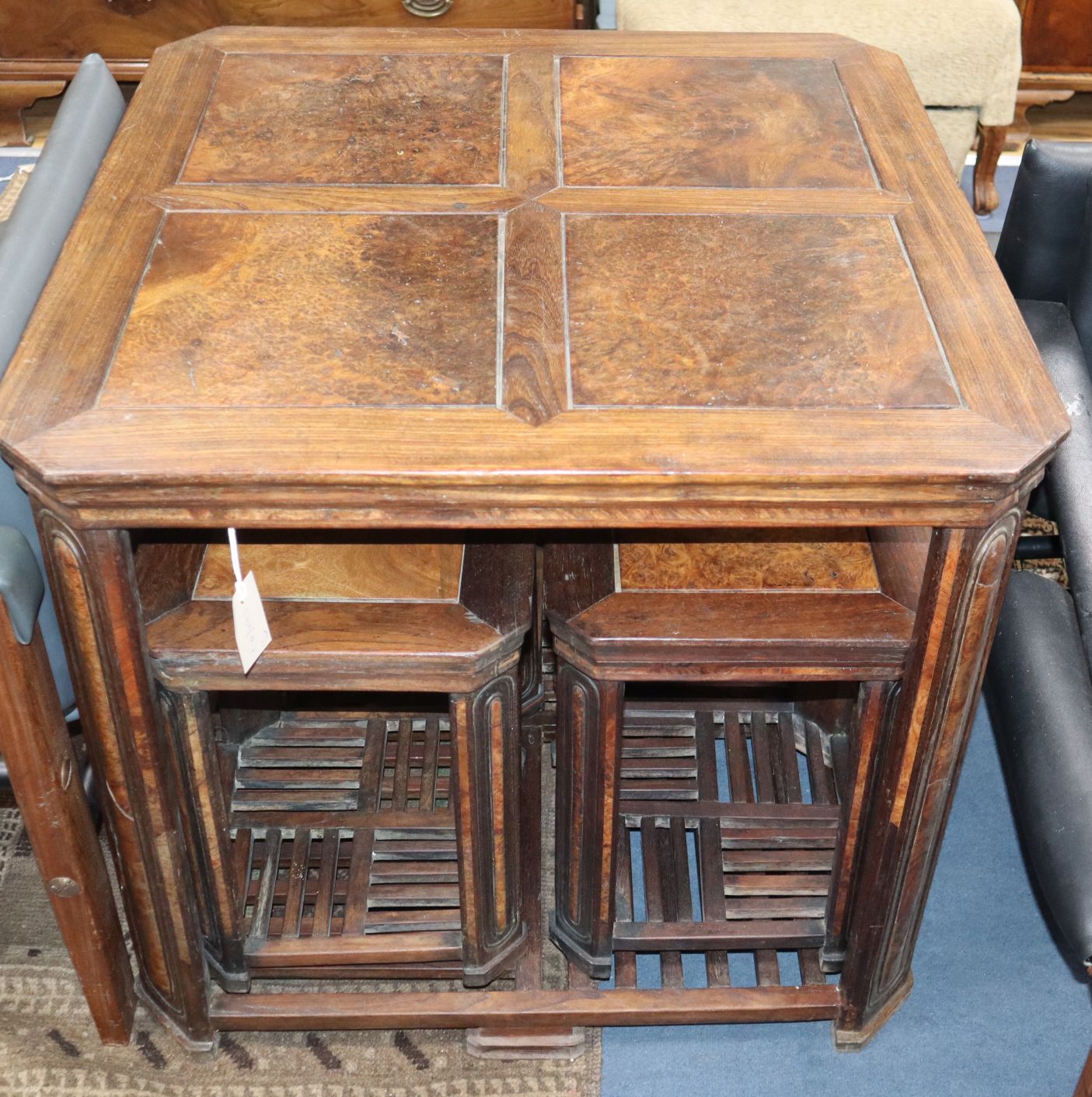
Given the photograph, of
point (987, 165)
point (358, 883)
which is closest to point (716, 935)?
point (358, 883)

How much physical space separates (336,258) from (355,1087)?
39.0 inches

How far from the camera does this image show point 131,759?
4.74 ft

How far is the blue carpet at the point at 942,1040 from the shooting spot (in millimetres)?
1730

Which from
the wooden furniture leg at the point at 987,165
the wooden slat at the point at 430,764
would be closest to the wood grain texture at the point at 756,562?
the wooden slat at the point at 430,764

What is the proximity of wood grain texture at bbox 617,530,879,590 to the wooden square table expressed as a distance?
26 mm

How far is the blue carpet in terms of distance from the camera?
173 cm

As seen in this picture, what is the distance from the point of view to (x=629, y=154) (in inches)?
64.3

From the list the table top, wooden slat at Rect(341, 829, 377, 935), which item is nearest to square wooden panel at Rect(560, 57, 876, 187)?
the table top

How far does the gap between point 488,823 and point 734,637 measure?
359 mm

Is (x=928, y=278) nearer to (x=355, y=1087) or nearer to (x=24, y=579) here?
(x=24, y=579)

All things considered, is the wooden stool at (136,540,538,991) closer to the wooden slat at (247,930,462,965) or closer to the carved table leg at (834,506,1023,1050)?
the wooden slat at (247,930,462,965)

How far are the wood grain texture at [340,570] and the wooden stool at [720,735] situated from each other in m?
0.12

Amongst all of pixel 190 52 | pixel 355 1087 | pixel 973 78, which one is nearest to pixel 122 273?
pixel 190 52

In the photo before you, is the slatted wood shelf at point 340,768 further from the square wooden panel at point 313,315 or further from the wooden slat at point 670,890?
the square wooden panel at point 313,315
